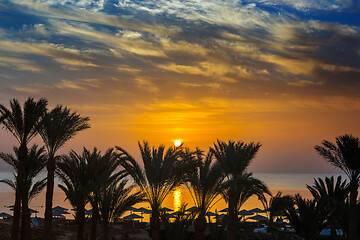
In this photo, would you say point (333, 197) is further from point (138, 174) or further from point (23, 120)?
point (23, 120)

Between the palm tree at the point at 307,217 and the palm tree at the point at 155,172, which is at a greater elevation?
the palm tree at the point at 155,172

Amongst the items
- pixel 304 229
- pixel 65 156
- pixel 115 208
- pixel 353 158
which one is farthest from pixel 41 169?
pixel 353 158

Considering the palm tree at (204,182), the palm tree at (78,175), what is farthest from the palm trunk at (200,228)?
the palm tree at (78,175)

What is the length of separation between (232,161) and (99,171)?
8.18m

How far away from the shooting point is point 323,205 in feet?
90.7

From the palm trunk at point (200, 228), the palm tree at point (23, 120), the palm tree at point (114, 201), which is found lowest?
the palm trunk at point (200, 228)

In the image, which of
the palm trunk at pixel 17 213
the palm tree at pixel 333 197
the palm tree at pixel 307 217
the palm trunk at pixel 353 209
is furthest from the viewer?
the palm tree at pixel 333 197

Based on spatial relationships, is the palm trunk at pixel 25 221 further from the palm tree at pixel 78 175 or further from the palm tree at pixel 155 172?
the palm tree at pixel 155 172

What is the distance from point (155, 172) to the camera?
81.4 feet

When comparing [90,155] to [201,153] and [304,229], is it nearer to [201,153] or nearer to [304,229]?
[201,153]

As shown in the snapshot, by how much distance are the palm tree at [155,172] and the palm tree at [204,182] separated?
156 cm

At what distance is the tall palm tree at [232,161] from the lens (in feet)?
83.4

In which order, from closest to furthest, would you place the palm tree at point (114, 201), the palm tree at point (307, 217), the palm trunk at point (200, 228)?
the palm tree at point (114, 201) → the palm trunk at point (200, 228) → the palm tree at point (307, 217)

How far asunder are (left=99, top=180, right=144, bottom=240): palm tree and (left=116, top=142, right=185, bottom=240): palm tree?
0.71 meters
